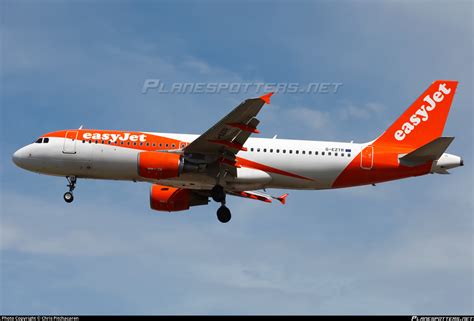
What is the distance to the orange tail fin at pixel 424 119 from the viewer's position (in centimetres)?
4941

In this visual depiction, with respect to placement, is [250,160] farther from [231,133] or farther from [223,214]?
[223,214]

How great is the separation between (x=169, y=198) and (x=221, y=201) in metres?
4.47

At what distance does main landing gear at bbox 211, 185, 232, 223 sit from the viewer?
48000 mm

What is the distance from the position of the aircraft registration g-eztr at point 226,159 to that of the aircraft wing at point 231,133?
0.06 metres

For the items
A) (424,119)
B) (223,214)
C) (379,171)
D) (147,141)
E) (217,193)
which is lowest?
(223,214)

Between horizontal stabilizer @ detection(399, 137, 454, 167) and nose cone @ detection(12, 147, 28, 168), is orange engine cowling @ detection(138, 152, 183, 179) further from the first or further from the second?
horizontal stabilizer @ detection(399, 137, 454, 167)

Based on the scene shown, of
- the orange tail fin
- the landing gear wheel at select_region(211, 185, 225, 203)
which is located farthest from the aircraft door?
the orange tail fin

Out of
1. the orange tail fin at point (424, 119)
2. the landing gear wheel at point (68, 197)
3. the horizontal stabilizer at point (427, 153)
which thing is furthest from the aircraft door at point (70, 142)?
the horizontal stabilizer at point (427, 153)

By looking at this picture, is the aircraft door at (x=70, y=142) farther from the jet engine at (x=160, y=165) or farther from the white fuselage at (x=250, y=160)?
the jet engine at (x=160, y=165)

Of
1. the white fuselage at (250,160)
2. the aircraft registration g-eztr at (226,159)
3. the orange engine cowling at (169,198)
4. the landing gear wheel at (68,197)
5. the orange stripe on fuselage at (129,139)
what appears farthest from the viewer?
the orange engine cowling at (169,198)

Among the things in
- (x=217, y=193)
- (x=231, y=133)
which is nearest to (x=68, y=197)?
(x=217, y=193)

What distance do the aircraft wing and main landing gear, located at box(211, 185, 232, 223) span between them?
206 centimetres

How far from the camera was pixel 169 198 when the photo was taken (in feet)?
170

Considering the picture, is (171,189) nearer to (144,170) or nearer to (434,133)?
(144,170)
